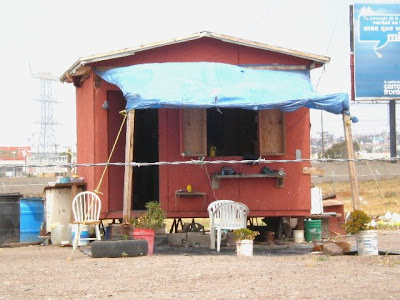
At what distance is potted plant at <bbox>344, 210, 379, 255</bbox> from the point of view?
13102 mm

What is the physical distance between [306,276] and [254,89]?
15.4ft

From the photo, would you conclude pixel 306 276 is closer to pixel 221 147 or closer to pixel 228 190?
pixel 228 190

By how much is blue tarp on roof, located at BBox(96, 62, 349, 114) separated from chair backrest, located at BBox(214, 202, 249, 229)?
6.24 feet

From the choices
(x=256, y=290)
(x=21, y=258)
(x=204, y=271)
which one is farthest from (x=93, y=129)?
(x=256, y=290)

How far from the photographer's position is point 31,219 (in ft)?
57.9

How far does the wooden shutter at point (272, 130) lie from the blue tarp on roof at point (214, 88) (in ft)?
2.37

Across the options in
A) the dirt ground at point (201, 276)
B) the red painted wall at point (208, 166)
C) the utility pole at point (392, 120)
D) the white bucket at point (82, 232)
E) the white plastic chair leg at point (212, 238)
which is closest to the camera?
the dirt ground at point (201, 276)

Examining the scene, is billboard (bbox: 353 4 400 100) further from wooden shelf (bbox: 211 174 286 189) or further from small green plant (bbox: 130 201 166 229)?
small green plant (bbox: 130 201 166 229)

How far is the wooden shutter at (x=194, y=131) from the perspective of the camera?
15.8m

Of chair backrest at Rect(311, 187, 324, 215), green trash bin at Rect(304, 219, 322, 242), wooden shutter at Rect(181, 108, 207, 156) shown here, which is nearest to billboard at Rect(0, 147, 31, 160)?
chair backrest at Rect(311, 187, 324, 215)

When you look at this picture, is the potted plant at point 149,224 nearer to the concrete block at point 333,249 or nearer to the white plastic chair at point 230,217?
the white plastic chair at point 230,217

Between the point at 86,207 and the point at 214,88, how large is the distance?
357 centimetres

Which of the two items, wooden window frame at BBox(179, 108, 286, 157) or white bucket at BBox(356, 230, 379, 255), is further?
wooden window frame at BBox(179, 108, 286, 157)

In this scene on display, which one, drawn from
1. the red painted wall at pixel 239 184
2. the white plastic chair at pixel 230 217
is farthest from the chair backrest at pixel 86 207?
the white plastic chair at pixel 230 217
